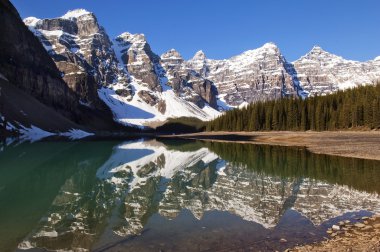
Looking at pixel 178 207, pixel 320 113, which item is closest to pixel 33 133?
pixel 320 113

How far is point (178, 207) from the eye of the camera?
78.6 ft

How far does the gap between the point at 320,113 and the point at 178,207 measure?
390 feet

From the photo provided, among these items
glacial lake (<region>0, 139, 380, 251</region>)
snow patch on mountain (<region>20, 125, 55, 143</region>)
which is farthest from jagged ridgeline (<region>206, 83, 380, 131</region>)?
snow patch on mountain (<region>20, 125, 55, 143</region>)

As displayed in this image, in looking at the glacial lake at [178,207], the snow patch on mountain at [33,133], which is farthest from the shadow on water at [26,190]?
the snow patch on mountain at [33,133]

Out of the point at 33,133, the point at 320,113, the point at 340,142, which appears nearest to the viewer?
the point at 340,142

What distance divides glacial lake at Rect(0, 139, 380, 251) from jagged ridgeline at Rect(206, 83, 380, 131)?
8196 cm

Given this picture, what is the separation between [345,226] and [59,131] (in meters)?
146

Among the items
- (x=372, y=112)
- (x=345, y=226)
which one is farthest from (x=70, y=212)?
(x=372, y=112)

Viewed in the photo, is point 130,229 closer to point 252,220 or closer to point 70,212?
point 70,212

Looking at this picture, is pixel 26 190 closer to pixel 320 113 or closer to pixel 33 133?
pixel 33 133

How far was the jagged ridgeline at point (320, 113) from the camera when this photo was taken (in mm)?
116625

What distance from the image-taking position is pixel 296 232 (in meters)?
18.3

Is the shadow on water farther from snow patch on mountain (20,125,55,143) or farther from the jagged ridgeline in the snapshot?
the jagged ridgeline

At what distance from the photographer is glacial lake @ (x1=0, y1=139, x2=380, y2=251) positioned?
1684cm
